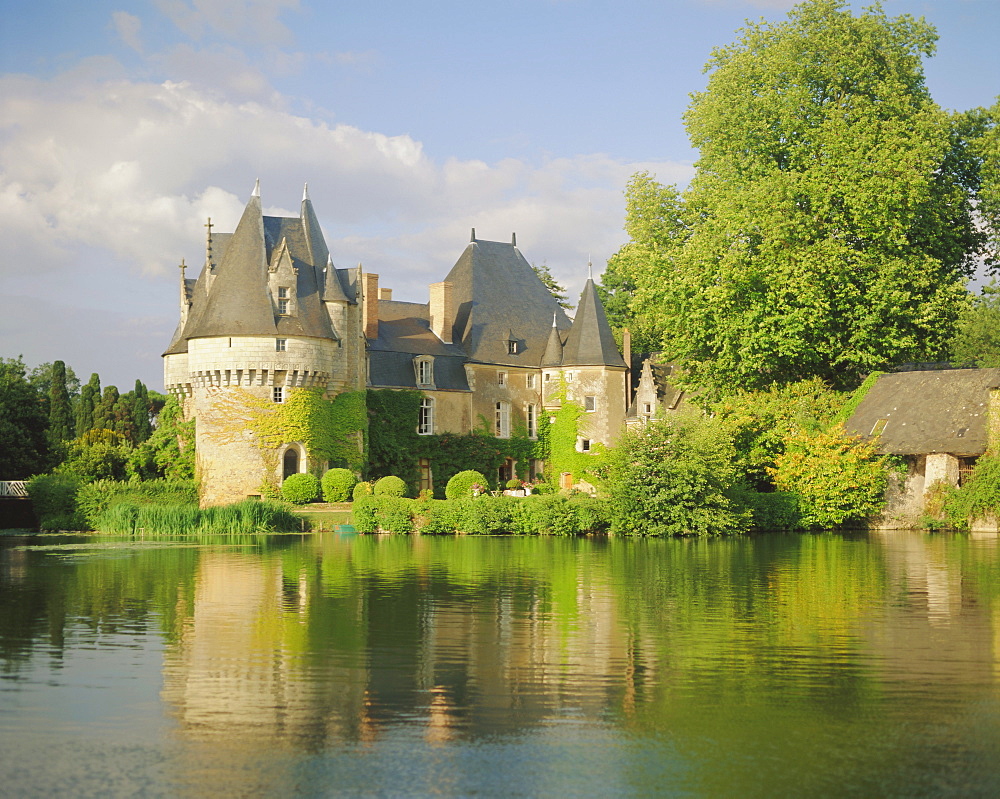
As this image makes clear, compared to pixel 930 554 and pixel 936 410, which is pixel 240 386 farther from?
pixel 930 554

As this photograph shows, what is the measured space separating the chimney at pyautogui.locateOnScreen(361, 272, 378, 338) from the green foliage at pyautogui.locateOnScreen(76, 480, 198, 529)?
1349 cm

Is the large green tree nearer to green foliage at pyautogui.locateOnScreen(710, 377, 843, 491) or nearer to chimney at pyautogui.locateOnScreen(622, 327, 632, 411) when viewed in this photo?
green foliage at pyautogui.locateOnScreen(710, 377, 843, 491)

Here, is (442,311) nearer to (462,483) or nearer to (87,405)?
(462,483)

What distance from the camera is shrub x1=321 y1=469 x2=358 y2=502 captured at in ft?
144

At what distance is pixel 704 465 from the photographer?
33156 mm

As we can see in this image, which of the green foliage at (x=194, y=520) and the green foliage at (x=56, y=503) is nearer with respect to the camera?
the green foliage at (x=194, y=520)

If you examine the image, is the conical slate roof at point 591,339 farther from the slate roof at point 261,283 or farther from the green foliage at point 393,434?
the slate roof at point 261,283

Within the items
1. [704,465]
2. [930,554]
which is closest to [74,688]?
[930,554]

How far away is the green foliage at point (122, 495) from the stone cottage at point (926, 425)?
23.5 meters

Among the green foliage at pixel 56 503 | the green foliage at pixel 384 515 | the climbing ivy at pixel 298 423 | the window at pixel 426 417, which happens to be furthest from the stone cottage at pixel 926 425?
the green foliage at pixel 56 503

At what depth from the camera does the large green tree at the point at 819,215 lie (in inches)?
1436

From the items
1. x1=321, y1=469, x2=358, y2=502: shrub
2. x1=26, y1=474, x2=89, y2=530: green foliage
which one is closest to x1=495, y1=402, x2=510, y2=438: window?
x1=321, y1=469, x2=358, y2=502: shrub

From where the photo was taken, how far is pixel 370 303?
2094 inches

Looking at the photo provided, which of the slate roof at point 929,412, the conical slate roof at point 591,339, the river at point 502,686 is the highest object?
the conical slate roof at point 591,339
